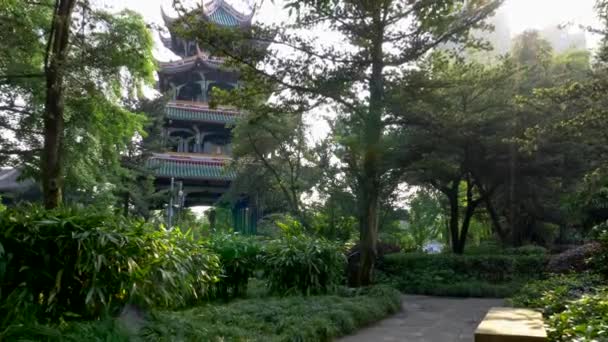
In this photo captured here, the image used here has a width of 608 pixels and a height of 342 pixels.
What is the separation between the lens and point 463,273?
1447 centimetres

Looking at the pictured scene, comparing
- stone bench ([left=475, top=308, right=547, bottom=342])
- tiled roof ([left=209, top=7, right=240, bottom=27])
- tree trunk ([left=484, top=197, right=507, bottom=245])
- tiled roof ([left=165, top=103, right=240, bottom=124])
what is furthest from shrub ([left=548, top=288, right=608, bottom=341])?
tiled roof ([left=209, top=7, right=240, bottom=27])

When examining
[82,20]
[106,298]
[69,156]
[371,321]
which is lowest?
[371,321]

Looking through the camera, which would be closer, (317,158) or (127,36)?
(127,36)

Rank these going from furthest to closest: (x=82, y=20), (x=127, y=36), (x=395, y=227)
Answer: (x=395, y=227), (x=127, y=36), (x=82, y=20)

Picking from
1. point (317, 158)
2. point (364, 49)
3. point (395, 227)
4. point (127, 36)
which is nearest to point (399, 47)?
point (364, 49)

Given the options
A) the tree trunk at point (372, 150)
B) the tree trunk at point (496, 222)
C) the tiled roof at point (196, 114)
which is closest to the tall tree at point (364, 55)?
the tree trunk at point (372, 150)

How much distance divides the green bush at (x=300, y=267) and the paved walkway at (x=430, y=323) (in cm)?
140

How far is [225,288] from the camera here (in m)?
9.06

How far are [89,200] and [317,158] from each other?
832 cm

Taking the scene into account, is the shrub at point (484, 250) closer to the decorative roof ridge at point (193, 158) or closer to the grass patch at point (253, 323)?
the grass patch at point (253, 323)

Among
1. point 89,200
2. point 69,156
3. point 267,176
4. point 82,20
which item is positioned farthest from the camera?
point 267,176

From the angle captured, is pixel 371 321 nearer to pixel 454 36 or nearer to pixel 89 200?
pixel 454 36

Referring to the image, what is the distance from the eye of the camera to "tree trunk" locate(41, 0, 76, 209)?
731cm

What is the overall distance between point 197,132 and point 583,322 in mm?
26692
